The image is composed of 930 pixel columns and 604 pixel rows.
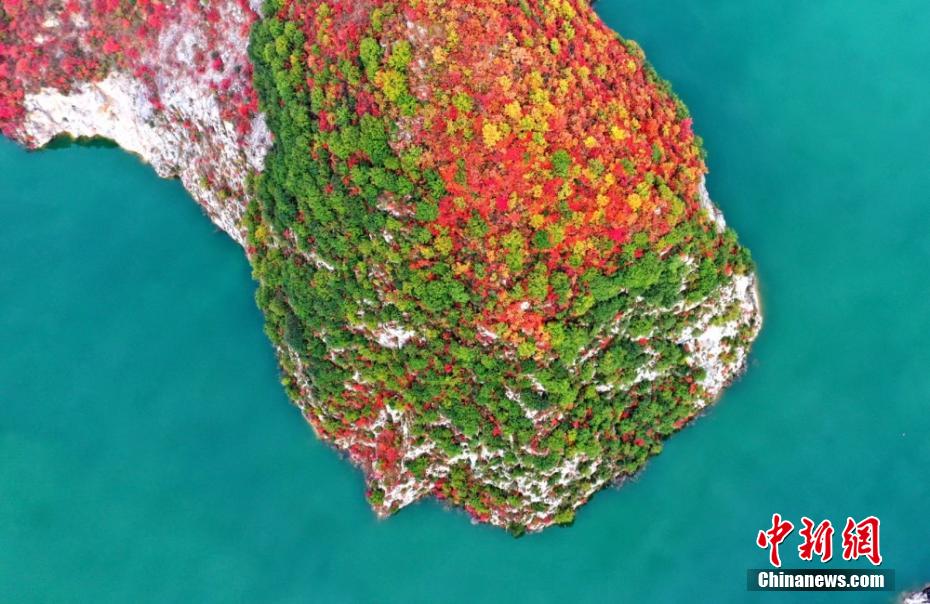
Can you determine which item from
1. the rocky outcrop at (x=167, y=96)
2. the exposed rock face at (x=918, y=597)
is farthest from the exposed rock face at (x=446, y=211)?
the exposed rock face at (x=918, y=597)

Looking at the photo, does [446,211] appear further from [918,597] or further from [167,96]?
[918,597]

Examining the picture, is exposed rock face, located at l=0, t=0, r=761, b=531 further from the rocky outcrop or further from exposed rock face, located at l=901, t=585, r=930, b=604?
exposed rock face, located at l=901, t=585, r=930, b=604

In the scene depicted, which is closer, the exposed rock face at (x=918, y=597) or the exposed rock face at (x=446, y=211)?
the exposed rock face at (x=446, y=211)

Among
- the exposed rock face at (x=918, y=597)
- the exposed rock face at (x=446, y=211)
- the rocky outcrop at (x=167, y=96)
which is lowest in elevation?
the exposed rock face at (x=918, y=597)

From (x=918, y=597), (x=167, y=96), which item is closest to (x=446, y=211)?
(x=167, y=96)

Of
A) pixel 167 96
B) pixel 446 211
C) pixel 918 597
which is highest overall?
pixel 167 96

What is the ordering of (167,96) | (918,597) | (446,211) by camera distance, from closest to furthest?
(446,211) → (167,96) → (918,597)

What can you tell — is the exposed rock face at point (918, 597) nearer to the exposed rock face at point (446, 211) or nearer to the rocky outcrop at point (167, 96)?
the exposed rock face at point (446, 211)

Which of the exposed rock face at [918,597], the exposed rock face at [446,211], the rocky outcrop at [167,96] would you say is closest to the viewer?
the exposed rock face at [446,211]
